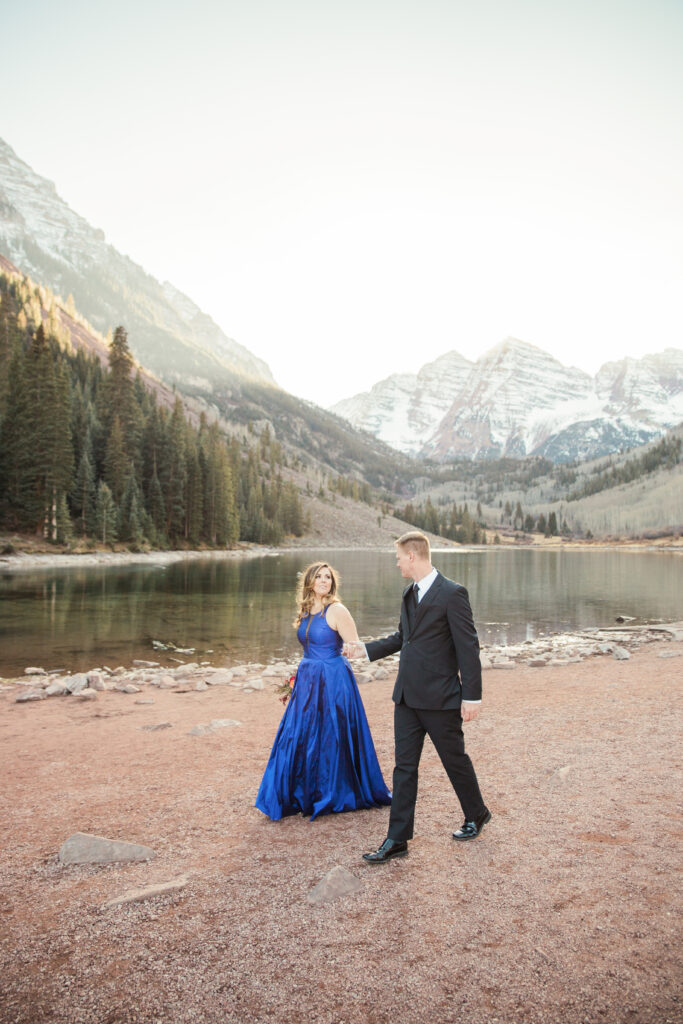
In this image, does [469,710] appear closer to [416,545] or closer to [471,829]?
[471,829]

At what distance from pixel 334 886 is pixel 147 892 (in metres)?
1.51

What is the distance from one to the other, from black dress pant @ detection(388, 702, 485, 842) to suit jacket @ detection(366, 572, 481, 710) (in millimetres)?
147

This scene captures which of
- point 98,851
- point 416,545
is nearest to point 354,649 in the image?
point 416,545

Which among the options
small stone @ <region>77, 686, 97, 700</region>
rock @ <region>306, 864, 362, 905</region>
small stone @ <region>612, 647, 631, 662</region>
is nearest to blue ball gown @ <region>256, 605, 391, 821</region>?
rock @ <region>306, 864, 362, 905</region>

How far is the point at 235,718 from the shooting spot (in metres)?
10.8

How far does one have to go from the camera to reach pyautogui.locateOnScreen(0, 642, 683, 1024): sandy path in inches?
131

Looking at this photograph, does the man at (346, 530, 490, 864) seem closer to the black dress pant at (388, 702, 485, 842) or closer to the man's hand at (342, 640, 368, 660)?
the black dress pant at (388, 702, 485, 842)

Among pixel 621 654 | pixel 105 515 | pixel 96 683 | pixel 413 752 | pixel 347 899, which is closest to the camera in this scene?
pixel 347 899

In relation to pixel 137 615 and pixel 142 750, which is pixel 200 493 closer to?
pixel 137 615

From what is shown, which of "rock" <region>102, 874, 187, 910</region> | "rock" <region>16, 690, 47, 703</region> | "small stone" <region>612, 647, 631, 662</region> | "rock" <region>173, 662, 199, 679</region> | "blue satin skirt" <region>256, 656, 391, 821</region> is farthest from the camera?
"small stone" <region>612, 647, 631, 662</region>

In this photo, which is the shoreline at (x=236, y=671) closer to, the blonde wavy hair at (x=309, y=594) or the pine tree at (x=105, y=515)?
the blonde wavy hair at (x=309, y=594)

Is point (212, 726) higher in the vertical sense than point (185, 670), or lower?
higher

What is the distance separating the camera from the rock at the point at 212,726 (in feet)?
31.2

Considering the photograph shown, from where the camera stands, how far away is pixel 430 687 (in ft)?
17.1
